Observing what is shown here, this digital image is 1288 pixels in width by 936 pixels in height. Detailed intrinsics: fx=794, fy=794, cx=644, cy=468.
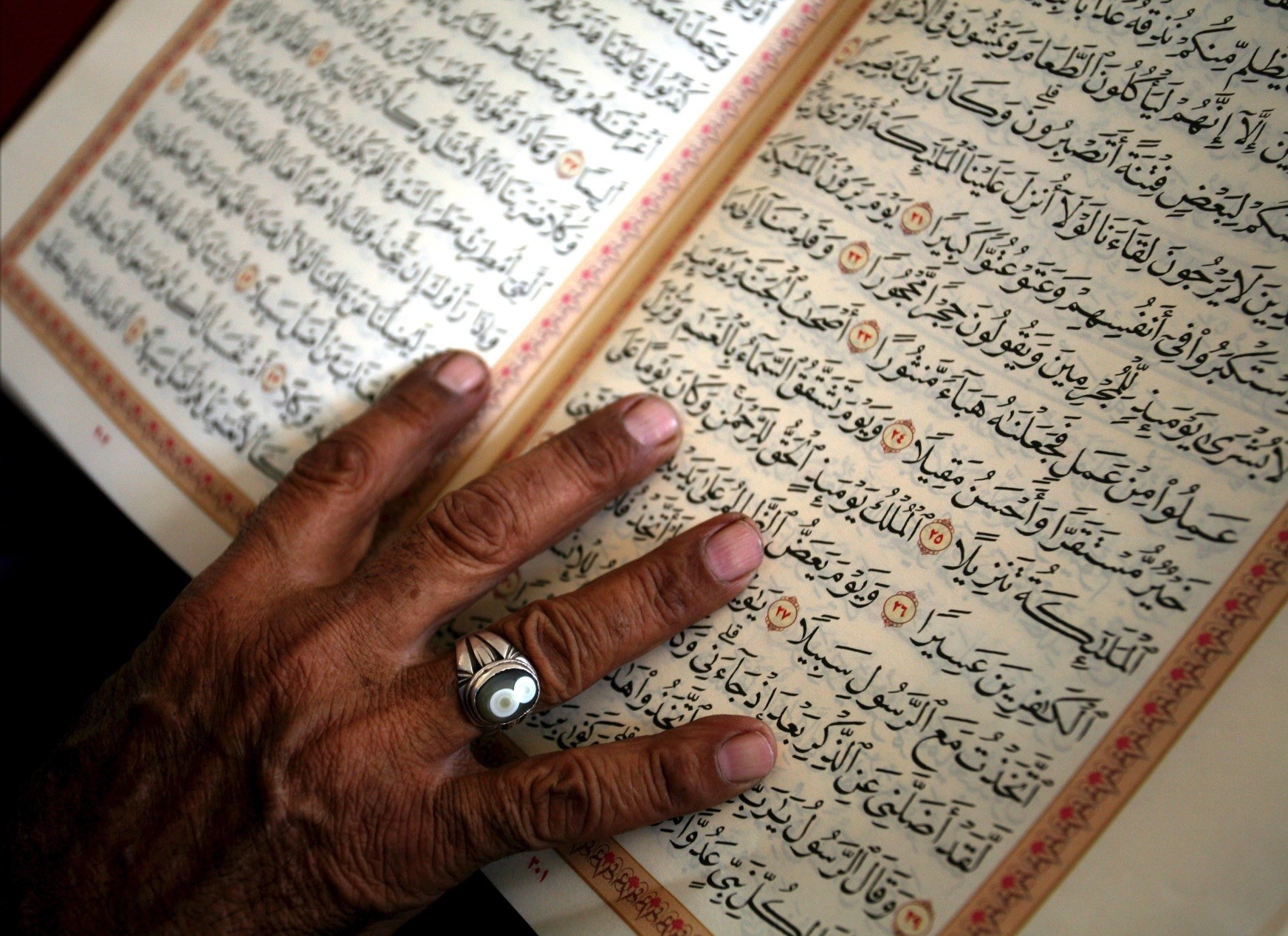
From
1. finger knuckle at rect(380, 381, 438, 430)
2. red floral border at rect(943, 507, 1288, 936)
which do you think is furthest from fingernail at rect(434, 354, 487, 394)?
red floral border at rect(943, 507, 1288, 936)

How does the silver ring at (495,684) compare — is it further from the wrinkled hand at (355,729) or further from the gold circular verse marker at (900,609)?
the gold circular verse marker at (900,609)

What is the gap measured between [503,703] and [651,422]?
0.35m

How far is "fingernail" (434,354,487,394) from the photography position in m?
0.99

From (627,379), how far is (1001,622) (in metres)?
0.50


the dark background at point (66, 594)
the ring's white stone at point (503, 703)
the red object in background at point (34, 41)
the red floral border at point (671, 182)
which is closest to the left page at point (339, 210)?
the red floral border at point (671, 182)

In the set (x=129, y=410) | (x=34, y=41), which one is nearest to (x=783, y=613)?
(x=129, y=410)

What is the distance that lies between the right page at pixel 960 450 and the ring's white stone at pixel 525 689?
0.26 feet

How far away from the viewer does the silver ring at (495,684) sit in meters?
0.81

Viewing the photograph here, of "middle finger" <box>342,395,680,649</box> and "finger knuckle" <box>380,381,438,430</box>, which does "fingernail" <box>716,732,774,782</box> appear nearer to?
"middle finger" <box>342,395,680,649</box>

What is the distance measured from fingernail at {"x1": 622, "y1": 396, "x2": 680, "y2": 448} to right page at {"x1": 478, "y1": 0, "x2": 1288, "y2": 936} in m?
0.03

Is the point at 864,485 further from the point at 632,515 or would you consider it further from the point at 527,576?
the point at 527,576

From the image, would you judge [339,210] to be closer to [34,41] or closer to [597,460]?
[597,460]

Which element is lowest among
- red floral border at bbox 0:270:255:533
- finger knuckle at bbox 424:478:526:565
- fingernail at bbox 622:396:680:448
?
red floral border at bbox 0:270:255:533

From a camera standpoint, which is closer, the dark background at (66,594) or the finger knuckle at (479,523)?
the finger knuckle at (479,523)
